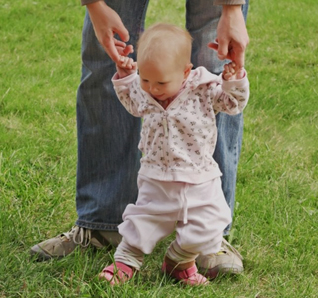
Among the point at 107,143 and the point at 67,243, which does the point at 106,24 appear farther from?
the point at 67,243

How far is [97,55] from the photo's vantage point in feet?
9.50

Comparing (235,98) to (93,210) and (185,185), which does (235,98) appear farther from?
(93,210)

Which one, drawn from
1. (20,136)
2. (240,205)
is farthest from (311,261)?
(20,136)

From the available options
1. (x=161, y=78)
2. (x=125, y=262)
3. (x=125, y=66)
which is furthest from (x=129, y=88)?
(x=125, y=262)

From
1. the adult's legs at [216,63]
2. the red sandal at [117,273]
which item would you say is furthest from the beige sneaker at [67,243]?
the adult's legs at [216,63]

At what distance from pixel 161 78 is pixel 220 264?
0.87 m

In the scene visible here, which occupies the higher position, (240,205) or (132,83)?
(132,83)

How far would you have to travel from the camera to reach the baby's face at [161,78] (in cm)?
242

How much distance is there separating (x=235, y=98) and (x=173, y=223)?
0.53 meters

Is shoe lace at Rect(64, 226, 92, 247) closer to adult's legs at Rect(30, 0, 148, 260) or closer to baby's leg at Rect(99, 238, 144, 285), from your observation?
adult's legs at Rect(30, 0, 148, 260)

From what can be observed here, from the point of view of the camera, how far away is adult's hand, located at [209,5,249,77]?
7.67 feet

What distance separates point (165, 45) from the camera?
95.1 inches

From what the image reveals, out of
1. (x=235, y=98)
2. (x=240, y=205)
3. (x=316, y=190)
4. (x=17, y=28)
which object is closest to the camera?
(x=235, y=98)

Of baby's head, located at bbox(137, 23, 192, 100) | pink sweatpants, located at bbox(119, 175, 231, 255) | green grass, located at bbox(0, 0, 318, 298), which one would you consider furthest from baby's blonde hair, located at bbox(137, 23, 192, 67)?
green grass, located at bbox(0, 0, 318, 298)
